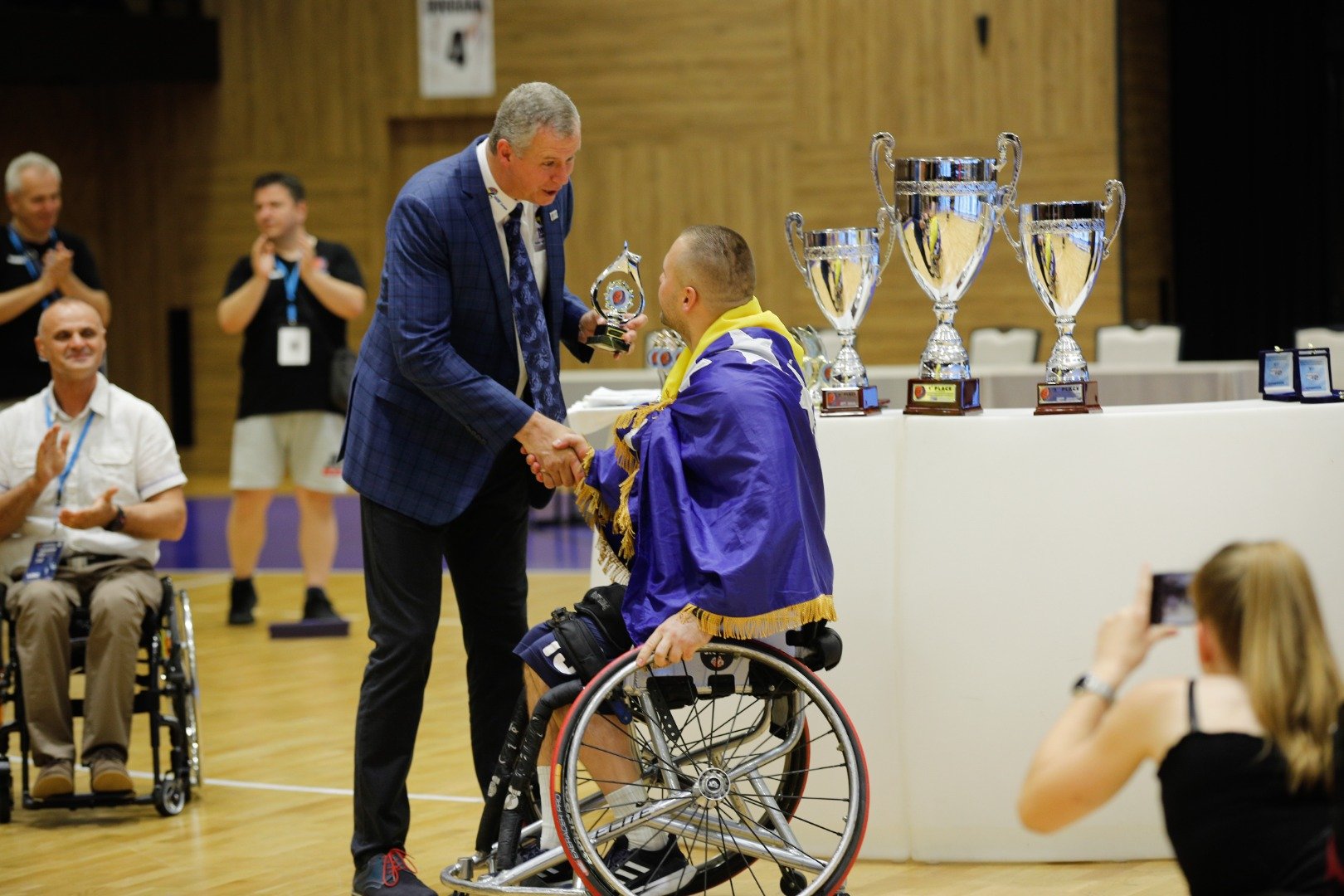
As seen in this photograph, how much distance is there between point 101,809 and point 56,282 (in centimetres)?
227

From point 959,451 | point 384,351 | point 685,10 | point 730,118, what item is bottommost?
point 959,451

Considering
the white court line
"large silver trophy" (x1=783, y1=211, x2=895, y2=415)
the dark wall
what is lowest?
the white court line

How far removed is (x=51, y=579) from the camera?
152 inches

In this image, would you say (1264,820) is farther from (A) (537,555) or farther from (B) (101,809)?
(A) (537,555)

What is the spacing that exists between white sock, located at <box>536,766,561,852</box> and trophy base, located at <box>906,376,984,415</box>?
1096 millimetres

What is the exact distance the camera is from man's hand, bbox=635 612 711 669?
2523 mm

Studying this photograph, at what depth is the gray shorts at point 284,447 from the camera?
6.19 metres

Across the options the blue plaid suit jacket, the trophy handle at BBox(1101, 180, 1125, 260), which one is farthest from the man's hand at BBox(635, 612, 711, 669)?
the trophy handle at BBox(1101, 180, 1125, 260)

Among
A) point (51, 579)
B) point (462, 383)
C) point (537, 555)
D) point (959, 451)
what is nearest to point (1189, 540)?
point (959, 451)

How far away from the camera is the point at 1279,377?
337 centimetres

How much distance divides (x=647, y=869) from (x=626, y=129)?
9552mm

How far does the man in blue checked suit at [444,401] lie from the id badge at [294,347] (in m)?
3.19

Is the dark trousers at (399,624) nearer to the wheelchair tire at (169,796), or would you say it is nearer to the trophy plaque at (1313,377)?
the wheelchair tire at (169,796)

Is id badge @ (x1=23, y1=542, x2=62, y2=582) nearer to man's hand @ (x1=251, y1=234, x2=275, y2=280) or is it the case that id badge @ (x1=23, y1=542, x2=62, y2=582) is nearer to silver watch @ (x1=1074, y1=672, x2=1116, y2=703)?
man's hand @ (x1=251, y1=234, x2=275, y2=280)
